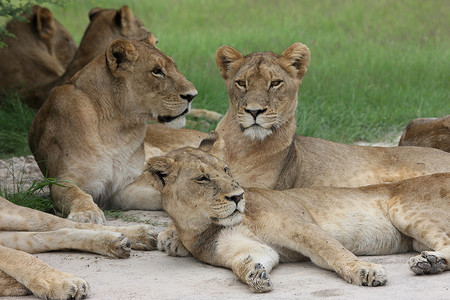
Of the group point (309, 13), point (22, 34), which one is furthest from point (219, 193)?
point (309, 13)

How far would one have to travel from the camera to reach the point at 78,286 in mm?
3217

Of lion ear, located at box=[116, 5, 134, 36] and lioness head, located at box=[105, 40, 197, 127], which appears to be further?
lion ear, located at box=[116, 5, 134, 36]

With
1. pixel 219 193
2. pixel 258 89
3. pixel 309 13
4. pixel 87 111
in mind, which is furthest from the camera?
pixel 309 13

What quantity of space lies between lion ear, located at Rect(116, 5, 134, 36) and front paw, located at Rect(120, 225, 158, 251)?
3134mm

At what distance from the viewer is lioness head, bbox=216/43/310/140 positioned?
14.9ft

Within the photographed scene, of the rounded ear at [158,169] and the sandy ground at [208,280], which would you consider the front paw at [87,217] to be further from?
the rounded ear at [158,169]

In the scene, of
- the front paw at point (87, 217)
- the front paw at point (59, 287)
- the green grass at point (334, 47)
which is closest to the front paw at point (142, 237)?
the front paw at point (87, 217)

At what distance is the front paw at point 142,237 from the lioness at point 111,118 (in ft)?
2.22

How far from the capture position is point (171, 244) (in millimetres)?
3916

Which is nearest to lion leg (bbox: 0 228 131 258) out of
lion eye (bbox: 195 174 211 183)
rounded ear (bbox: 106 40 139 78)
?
lion eye (bbox: 195 174 211 183)

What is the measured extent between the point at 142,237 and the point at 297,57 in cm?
151

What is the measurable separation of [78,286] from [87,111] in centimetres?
186

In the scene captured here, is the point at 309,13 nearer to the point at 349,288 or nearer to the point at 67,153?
the point at 67,153

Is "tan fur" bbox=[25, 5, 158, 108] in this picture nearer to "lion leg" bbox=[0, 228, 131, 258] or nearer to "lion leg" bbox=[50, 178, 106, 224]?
"lion leg" bbox=[50, 178, 106, 224]
